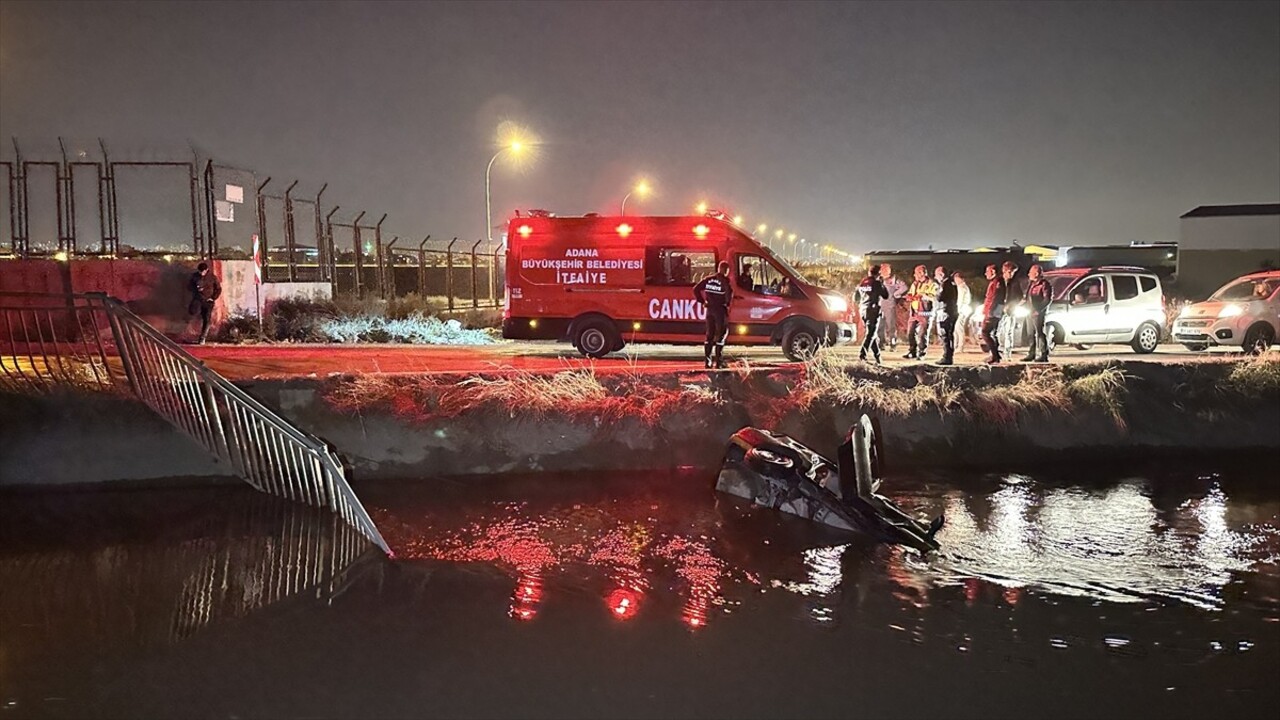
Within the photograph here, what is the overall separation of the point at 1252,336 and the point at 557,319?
41.8 feet

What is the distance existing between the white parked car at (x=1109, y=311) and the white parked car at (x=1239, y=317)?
1.79 feet

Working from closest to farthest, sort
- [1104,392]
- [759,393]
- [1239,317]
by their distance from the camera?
[759,393]
[1104,392]
[1239,317]

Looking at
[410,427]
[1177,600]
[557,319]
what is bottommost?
[1177,600]

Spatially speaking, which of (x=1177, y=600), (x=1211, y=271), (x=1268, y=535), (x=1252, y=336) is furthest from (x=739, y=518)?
(x=1211, y=271)

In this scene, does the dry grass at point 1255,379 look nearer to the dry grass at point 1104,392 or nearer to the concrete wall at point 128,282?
the dry grass at point 1104,392

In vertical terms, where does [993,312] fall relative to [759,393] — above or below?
above

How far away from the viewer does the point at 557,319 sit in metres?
16.6

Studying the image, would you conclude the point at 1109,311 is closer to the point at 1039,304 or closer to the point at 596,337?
the point at 1039,304

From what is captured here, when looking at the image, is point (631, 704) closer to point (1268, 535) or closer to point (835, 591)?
point (835, 591)

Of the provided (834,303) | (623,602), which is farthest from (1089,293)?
(623,602)

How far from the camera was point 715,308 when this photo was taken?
48.0ft

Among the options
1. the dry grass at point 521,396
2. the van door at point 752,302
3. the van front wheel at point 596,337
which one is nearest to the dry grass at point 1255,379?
the van door at point 752,302

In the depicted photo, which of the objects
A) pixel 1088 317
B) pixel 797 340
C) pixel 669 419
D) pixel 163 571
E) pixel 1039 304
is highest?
pixel 1039 304

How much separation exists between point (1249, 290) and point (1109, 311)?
8.86ft
